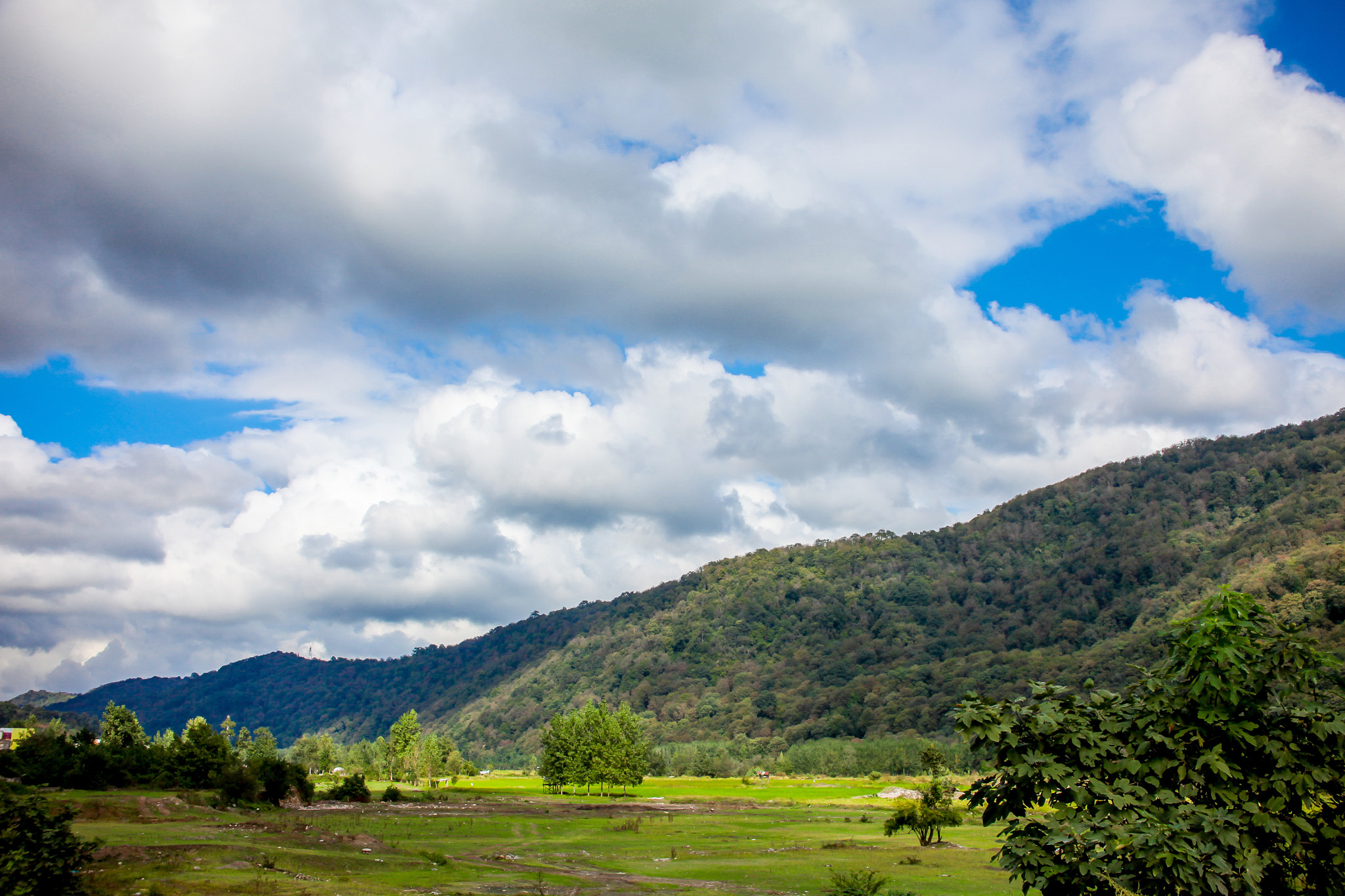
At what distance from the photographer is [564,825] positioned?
201 feet

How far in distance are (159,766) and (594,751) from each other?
150 feet

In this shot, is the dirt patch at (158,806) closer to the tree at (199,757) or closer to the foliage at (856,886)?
the tree at (199,757)

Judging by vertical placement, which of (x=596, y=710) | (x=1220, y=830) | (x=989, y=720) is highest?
(x=989, y=720)

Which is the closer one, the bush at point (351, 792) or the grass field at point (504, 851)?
the grass field at point (504, 851)

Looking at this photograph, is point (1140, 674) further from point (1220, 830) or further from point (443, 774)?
point (443, 774)

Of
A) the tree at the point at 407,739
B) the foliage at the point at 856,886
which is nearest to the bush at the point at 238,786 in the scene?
the tree at the point at 407,739

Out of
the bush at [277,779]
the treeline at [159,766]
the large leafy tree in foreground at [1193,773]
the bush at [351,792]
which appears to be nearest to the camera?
the large leafy tree in foreground at [1193,773]

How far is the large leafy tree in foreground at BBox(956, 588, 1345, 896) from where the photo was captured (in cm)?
818

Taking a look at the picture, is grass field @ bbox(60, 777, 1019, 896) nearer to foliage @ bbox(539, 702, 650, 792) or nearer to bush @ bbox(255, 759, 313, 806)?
bush @ bbox(255, 759, 313, 806)

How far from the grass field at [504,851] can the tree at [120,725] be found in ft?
116

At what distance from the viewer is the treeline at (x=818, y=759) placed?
139125mm

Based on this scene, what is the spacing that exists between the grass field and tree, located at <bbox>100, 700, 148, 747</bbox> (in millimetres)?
35338

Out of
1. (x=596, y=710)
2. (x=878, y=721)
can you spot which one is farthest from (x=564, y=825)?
(x=878, y=721)

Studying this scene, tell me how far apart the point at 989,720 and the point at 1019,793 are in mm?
907
